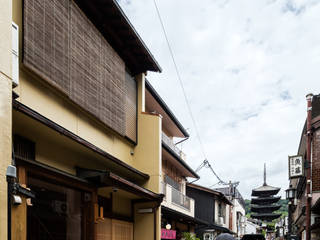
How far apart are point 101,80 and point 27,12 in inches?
145

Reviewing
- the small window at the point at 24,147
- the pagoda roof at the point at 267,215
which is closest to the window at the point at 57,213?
the small window at the point at 24,147

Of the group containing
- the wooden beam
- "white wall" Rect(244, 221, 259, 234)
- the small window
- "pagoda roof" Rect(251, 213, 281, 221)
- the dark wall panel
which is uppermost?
the wooden beam

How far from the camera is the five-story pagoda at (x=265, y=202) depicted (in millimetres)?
61688

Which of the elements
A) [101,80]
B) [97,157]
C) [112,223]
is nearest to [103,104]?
[101,80]

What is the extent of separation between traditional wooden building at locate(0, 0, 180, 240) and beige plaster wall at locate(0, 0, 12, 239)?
16 millimetres

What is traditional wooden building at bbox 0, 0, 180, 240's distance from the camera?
6289 mm

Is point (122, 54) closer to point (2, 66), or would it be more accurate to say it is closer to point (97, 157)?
point (97, 157)

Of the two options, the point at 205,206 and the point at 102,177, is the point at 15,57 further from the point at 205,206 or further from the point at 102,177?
the point at 205,206

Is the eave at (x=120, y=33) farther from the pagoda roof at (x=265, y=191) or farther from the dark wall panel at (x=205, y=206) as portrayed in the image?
the pagoda roof at (x=265, y=191)

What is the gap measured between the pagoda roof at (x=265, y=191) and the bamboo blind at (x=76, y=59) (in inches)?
2107

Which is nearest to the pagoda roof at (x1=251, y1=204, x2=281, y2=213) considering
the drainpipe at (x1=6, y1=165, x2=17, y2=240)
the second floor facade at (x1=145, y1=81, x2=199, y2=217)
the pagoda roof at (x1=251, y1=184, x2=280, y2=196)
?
the pagoda roof at (x1=251, y1=184, x2=280, y2=196)

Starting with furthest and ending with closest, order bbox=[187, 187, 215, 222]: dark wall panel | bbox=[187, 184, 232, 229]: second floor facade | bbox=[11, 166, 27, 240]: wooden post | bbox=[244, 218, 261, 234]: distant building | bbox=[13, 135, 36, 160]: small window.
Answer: bbox=[244, 218, 261, 234]: distant building
bbox=[187, 187, 215, 222]: dark wall panel
bbox=[187, 184, 232, 229]: second floor facade
bbox=[13, 135, 36, 160]: small window
bbox=[11, 166, 27, 240]: wooden post

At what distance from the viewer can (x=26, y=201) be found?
6.62 meters

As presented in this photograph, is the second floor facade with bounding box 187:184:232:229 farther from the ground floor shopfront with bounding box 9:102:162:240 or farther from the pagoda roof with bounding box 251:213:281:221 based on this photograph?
the pagoda roof with bounding box 251:213:281:221
